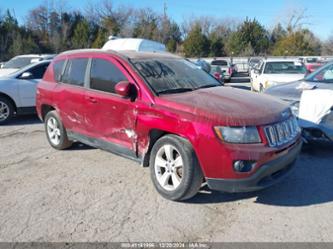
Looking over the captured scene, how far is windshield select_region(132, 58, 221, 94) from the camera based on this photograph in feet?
13.9

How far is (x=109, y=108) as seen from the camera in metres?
4.47

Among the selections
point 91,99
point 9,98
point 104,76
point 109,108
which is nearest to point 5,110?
point 9,98

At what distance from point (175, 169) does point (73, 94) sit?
2.26 m

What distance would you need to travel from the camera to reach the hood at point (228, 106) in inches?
136

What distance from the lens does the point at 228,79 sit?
21.3 metres

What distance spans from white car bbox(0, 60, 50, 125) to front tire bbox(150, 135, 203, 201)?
574 cm

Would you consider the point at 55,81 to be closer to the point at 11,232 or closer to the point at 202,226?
the point at 11,232

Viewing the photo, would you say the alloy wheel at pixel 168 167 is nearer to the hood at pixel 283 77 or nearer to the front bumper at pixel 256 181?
the front bumper at pixel 256 181

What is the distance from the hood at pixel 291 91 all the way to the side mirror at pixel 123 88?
330 cm

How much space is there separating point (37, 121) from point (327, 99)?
6916mm

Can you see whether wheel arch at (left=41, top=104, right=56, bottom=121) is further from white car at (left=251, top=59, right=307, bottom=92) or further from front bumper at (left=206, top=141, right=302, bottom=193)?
white car at (left=251, top=59, right=307, bottom=92)

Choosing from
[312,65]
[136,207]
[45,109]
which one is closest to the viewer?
[136,207]

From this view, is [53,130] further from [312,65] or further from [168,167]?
[312,65]

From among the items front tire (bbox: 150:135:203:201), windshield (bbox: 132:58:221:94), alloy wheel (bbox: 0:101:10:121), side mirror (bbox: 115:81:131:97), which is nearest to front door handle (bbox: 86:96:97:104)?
side mirror (bbox: 115:81:131:97)
